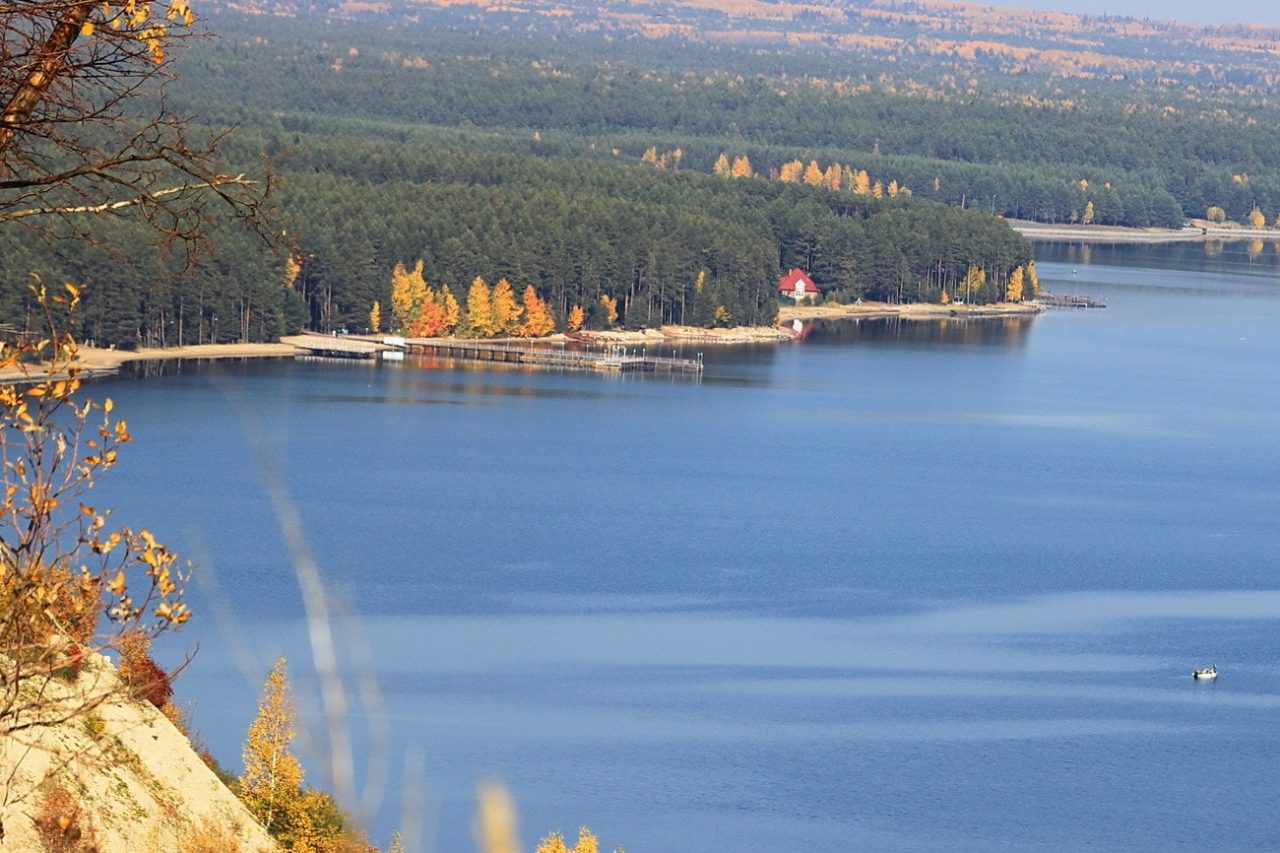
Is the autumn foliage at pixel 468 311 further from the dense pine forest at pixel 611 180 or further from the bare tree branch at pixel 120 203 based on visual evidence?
the bare tree branch at pixel 120 203

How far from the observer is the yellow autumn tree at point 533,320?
6062 centimetres

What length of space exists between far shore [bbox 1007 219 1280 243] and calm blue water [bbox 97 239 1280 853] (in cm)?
5815

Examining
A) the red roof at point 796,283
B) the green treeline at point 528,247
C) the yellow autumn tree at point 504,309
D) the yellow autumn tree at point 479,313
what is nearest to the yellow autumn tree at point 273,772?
the green treeline at point 528,247

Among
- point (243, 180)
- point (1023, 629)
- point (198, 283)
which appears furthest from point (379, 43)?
point (243, 180)

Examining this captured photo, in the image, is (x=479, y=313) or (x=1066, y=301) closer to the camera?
(x=479, y=313)

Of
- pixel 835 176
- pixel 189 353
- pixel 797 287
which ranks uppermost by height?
pixel 835 176

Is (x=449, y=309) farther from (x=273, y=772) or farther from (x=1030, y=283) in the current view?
(x=273, y=772)

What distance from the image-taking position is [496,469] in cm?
3866

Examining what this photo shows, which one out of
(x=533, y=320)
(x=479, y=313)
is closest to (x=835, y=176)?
(x=533, y=320)

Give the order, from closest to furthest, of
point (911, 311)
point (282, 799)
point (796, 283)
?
point (282, 799)
point (796, 283)
point (911, 311)

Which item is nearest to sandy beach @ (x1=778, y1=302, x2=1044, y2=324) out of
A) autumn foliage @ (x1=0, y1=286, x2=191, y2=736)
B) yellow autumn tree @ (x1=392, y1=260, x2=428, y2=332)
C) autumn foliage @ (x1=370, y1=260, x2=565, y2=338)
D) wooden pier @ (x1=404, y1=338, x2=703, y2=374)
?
autumn foliage @ (x1=370, y1=260, x2=565, y2=338)

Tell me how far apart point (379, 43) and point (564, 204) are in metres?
104

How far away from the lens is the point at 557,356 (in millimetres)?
57062

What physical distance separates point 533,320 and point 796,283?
1415 cm
